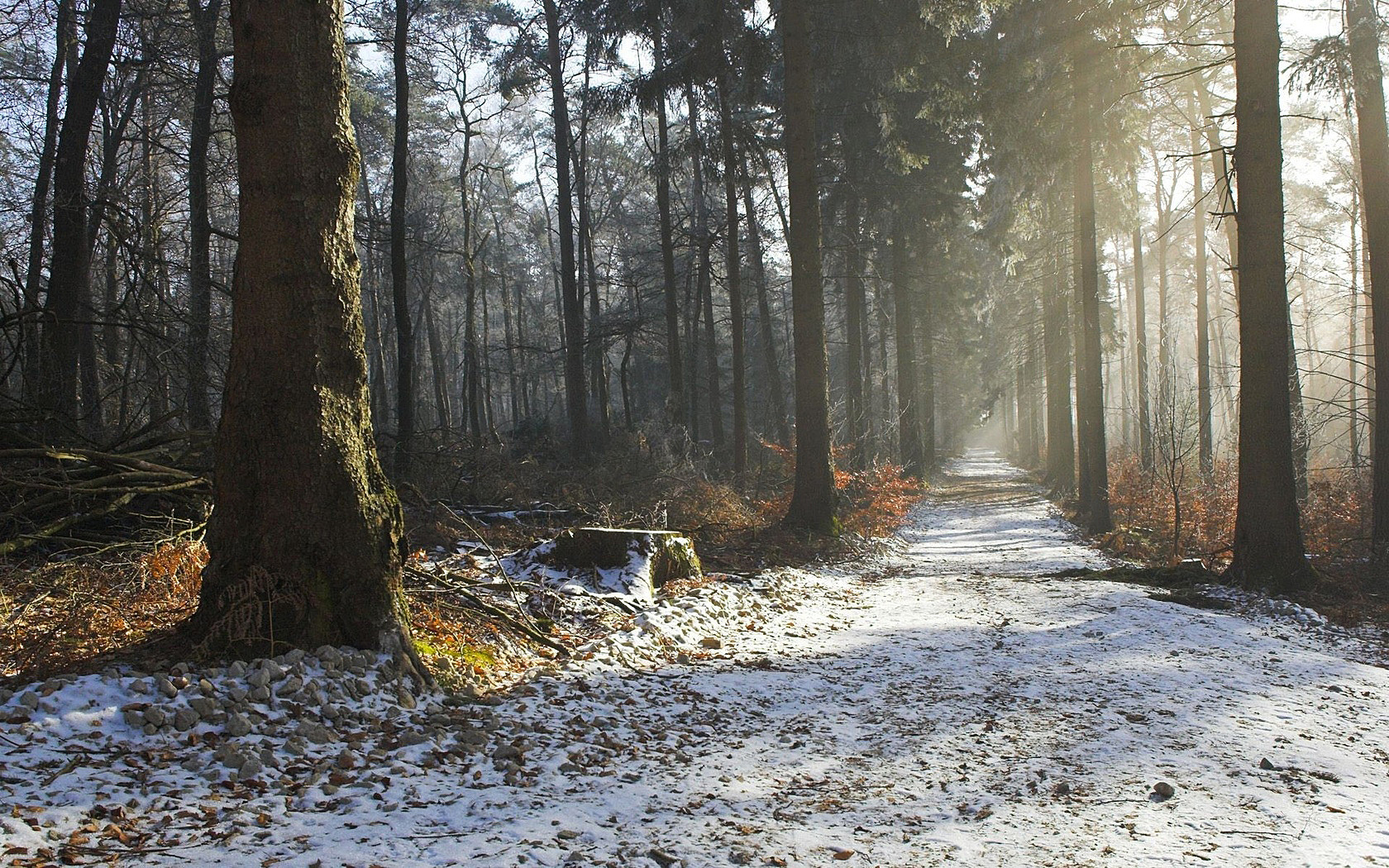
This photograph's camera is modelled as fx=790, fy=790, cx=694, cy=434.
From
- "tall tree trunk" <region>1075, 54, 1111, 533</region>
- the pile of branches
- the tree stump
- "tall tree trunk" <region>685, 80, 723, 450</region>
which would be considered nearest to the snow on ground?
the tree stump

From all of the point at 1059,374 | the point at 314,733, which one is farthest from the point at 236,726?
the point at 1059,374

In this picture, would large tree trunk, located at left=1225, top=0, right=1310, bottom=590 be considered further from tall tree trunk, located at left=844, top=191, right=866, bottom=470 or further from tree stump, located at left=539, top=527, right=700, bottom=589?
tall tree trunk, located at left=844, top=191, right=866, bottom=470

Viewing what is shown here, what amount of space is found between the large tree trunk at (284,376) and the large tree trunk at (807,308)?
26.3ft

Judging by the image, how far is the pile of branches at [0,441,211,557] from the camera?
5254 millimetres

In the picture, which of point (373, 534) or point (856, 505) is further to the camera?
point (856, 505)

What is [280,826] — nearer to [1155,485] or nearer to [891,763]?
[891,763]

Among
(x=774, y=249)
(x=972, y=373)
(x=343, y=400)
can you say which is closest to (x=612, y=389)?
(x=972, y=373)

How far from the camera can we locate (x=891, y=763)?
4.01 meters

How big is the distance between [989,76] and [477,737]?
1333cm

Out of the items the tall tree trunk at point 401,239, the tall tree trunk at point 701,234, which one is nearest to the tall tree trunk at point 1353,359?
the tall tree trunk at point 701,234

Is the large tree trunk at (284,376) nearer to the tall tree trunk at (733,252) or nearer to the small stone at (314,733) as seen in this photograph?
the small stone at (314,733)

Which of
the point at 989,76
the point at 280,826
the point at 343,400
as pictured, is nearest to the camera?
the point at 280,826

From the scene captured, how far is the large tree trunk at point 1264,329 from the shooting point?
8078 mm

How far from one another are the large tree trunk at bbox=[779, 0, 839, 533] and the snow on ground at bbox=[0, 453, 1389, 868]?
5451 mm
